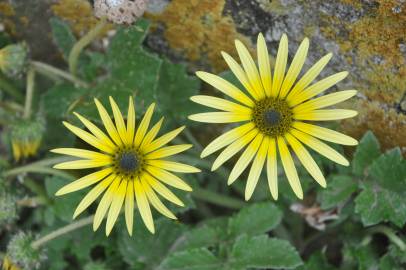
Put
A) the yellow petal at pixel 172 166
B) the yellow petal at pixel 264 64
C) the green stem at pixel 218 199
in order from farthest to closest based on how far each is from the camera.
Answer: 1. the green stem at pixel 218 199
2. the yellow petal at pixel 172 166
3. the yellow petal at pixel 264 64

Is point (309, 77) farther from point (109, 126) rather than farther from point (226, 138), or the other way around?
point (109, 126)

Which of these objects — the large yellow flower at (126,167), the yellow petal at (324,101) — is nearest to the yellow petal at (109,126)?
the large yellow flower at (126,167)

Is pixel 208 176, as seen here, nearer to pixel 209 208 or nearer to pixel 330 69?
pixel 209 208

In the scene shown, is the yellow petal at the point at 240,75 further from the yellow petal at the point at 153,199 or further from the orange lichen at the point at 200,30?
the yellow petal at the point at 153,199

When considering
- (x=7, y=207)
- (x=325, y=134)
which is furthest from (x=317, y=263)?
(x=7, y=207)

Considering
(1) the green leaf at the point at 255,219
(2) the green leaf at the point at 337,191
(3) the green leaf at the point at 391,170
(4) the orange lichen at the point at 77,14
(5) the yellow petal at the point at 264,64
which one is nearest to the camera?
(5) the yellow petal at the point at 264,64

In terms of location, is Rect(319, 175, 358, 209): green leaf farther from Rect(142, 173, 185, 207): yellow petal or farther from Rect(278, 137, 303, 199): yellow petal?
Rect(142, 173, 185, 207): yellow petal
